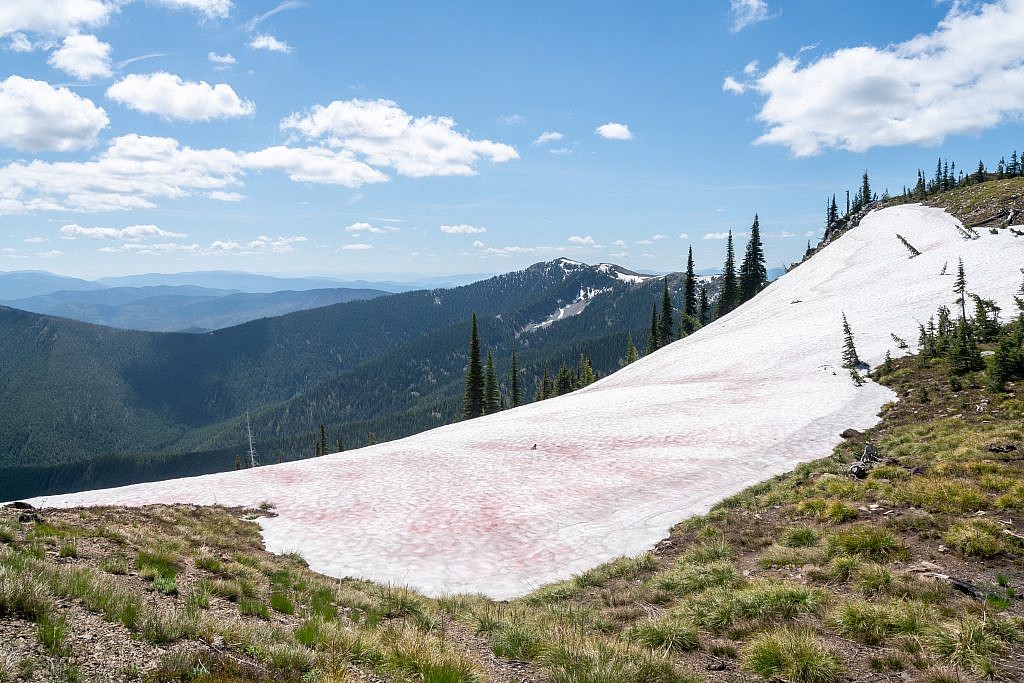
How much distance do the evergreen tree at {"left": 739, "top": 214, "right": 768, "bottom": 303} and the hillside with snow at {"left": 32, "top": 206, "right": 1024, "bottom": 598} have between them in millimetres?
48112

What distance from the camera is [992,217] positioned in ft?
201

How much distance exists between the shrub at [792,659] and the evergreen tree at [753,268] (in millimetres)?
95408

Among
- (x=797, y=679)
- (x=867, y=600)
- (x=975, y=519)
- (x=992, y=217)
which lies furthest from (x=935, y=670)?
(x=992, y=217)

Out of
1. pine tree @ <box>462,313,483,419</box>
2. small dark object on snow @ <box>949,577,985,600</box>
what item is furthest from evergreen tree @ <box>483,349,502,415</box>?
small dark object on snow @ <box>949,577,985,600</box>

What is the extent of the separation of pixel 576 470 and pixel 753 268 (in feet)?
283

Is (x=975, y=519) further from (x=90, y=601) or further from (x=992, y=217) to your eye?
(x=992, y=217)

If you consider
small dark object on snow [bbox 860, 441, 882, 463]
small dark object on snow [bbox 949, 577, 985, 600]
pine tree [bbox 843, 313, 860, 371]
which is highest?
pine tree [bbox 843, 313, 860, 371]

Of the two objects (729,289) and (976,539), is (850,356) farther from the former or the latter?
(729,289)

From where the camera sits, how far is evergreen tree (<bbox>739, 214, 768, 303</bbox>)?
309 ft

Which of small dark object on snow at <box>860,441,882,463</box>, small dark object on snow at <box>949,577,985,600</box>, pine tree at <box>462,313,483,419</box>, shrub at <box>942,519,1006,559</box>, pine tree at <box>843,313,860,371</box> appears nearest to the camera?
small dark object on snow at <box>949,577,985,600</box>

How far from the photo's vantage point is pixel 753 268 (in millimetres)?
94688

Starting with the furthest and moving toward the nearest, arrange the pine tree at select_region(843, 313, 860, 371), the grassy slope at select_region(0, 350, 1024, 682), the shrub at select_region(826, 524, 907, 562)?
the pine tree at select_region(843, 313, 860, 371)
the shrub at select_region(826, 524, 907, 562)
the grassy slope at select_region(0, 350, 1024, 682)

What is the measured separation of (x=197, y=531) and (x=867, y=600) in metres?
15.5

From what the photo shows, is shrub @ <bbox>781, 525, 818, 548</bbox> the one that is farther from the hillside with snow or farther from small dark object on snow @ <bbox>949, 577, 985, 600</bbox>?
the hillside with snow
